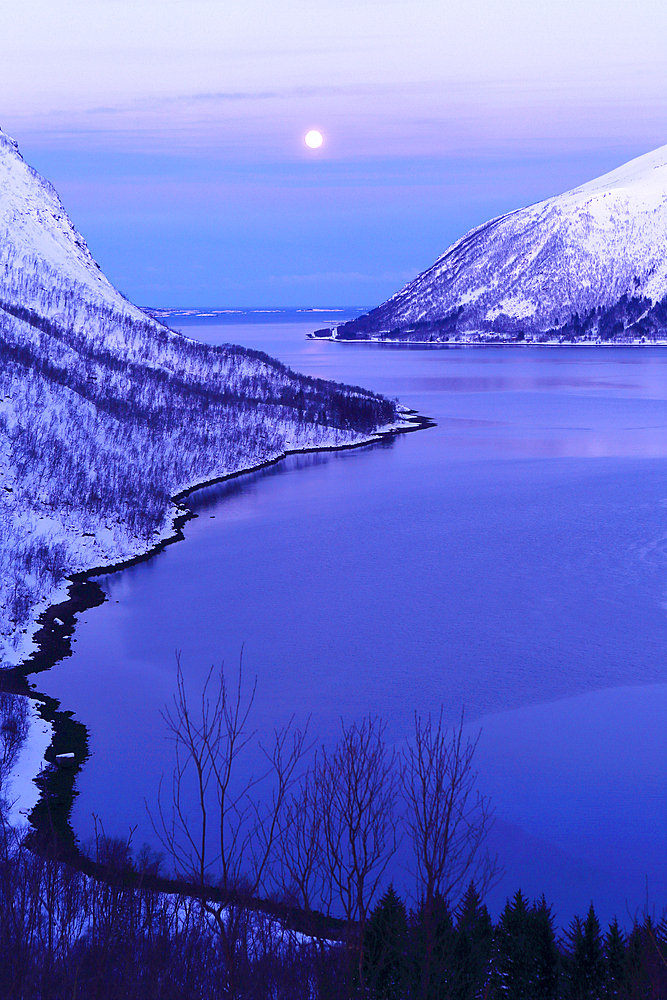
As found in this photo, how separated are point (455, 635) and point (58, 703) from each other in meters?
8.80

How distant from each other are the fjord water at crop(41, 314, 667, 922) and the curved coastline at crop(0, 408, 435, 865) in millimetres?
282

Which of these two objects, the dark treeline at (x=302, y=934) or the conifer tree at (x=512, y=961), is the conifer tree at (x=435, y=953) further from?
the conifer tree at (x=512, y=961)

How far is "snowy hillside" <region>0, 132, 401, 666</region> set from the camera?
108ft

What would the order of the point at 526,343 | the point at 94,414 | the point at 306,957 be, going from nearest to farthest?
the point at 306,957 → the point at 94,414 → the point at 526,343

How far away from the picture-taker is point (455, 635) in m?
23.3

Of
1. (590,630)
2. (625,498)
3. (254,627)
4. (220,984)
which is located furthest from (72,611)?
(625,498)

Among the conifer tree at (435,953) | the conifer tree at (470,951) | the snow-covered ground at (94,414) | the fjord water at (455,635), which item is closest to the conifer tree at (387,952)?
the conifer tree at (435,953)

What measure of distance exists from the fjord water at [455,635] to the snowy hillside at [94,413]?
2029mm

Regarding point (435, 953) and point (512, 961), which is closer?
point (435, 953)

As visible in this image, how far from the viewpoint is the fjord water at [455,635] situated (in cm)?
1519

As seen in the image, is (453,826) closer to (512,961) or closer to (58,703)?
(512,961)

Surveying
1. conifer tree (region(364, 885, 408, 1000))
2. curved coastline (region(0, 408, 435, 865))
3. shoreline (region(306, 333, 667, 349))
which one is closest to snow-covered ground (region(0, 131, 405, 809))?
curved coastline (region(0, 408, 435, 865))

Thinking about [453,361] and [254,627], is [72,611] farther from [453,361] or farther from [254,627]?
[453,361]

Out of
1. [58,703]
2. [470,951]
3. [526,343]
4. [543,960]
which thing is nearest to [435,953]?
[470,951]
